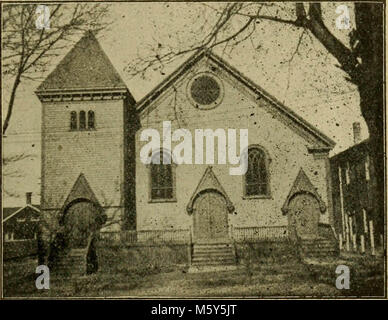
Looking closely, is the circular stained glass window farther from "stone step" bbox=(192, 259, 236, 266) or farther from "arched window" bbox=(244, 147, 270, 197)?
"stone step" bbox=(192, 259, 236, 266)

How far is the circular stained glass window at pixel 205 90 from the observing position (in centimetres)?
1194

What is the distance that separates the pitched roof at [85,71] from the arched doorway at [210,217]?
127 inches

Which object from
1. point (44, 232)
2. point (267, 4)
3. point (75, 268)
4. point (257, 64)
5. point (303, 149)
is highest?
point (267, 4)

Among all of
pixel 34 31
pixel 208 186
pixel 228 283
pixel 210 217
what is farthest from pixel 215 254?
pixel 34 31

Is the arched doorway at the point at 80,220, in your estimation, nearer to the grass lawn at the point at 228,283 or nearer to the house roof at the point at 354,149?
the grass lawn at the point at 228,283

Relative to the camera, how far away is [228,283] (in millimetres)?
10406

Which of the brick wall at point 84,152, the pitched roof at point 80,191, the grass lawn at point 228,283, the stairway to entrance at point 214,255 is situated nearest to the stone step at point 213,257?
the stairway to entrance at point 214,255

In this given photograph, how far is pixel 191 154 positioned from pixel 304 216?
2.80 meters

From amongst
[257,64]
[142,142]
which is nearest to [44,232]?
[142,142]

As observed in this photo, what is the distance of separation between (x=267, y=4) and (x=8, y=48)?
5.66 meters

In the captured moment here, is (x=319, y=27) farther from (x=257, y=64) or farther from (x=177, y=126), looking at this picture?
(x=177, y=126)

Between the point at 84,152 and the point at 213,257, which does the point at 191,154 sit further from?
the point at 84,152

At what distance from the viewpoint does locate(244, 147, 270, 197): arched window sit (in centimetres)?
1117

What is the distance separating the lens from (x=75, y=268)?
34.3ft
